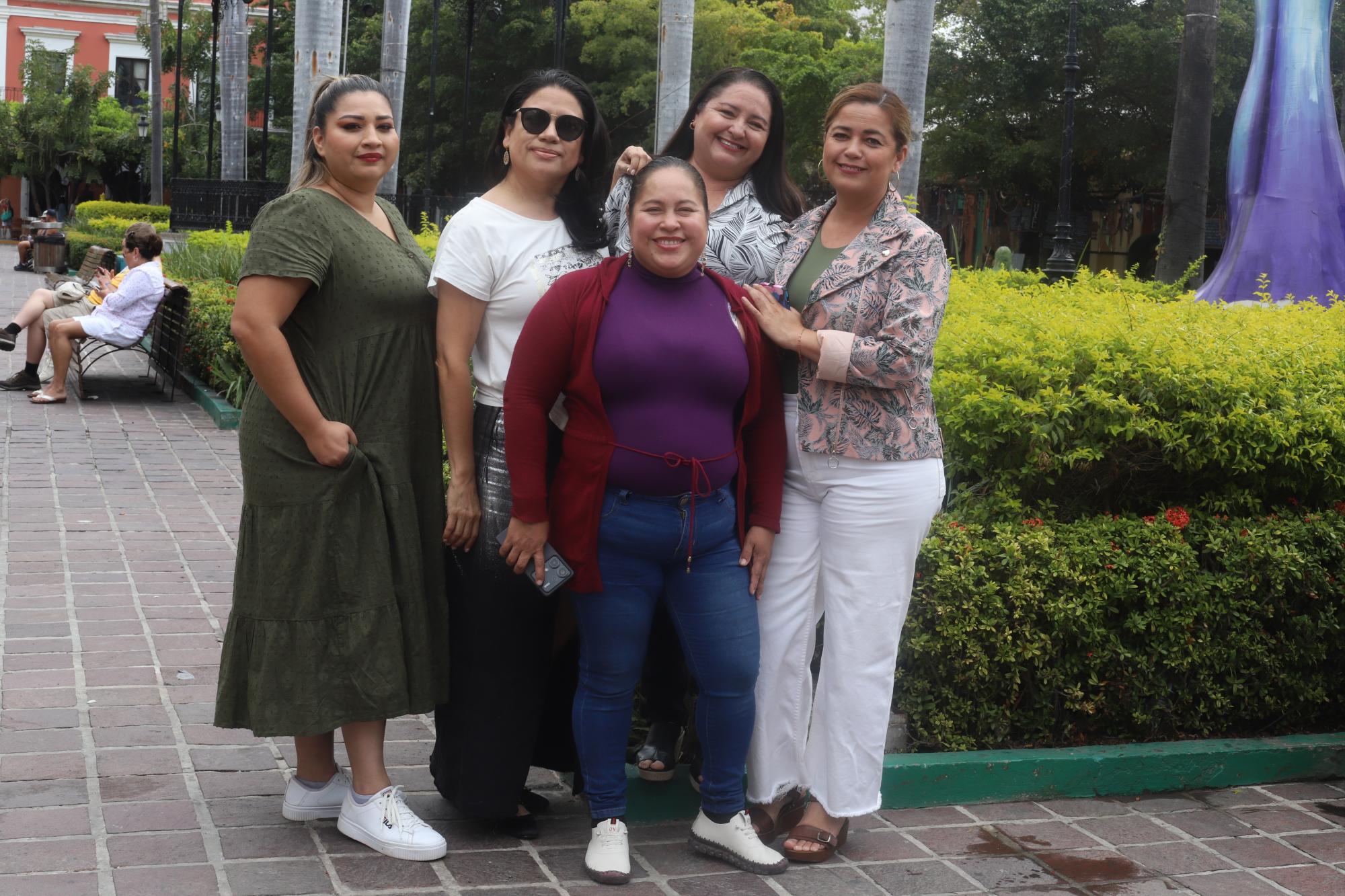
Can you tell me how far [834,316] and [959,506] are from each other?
1403 millimetres

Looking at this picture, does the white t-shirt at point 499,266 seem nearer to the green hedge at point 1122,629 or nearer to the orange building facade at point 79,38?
the green hedge at point 1122,629

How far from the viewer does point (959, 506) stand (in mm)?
4855

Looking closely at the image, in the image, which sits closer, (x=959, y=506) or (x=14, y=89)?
(x=959, y=506)

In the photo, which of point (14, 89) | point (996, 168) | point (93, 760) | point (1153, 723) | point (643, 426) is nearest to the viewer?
point (643, 426)

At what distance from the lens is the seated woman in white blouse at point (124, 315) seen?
11.0 m

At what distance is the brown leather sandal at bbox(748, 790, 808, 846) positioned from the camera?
156 inches

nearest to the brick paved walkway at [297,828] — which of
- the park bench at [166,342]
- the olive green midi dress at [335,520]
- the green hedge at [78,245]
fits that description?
the olive green midi dress at [335,520]

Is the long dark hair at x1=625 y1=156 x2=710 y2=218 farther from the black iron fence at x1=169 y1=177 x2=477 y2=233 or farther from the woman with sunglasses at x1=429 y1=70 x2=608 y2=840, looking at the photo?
the black iron fence at x1=169 y1=177 x2=477 y2=233

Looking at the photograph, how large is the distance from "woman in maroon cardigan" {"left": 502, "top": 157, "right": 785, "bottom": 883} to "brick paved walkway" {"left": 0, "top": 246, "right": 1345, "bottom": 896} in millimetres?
364

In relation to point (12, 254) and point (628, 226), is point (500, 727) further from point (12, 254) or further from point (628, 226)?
point (12, 254)

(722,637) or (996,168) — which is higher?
(996,168)

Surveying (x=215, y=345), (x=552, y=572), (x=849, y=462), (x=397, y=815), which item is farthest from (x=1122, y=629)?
(x=215, y=345)

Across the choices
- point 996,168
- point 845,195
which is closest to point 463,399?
point 845,195

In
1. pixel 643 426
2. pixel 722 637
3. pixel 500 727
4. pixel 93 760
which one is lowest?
pixel 93 760
